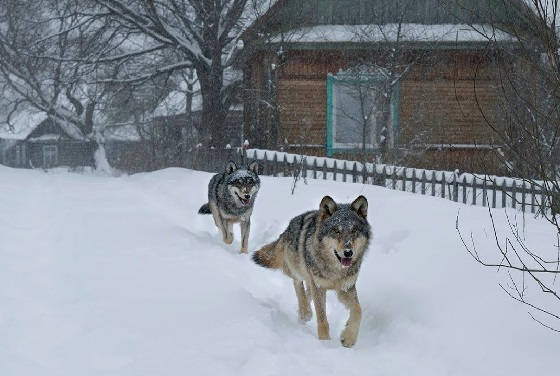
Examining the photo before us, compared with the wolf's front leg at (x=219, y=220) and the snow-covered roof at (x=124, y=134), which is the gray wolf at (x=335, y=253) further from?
the snow-covered roof at (x=124, y=134)

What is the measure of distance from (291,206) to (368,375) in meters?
7.09

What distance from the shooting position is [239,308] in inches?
233

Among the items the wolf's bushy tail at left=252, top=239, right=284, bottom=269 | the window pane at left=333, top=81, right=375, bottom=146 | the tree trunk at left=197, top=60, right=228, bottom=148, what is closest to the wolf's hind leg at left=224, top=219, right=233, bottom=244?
the wolf's bushy tail at left=252, top=239, right=284, bottom=269

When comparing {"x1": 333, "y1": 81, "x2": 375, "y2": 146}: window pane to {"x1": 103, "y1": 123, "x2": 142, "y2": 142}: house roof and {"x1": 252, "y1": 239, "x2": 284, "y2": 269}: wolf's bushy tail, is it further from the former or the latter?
{"x1": 103, "y1": 123, "x2": 142, "y2": 142}: house roof

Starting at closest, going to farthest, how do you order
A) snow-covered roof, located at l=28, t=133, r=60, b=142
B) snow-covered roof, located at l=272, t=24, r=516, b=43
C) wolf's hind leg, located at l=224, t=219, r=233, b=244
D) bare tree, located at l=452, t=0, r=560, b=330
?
bare tree, located at l=452, t=0, r=560, b=330
wolf's hind leg, located at l=224, t=219, r=233, b=244
snow-covered roof, located at l=272, t=24, r=516, b=43
snow-covered roof, located at l=28, t=133, r=60, b=142

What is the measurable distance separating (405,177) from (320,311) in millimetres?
7796

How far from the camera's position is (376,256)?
7684 millimetres

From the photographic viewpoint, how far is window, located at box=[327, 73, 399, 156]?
18062 mm

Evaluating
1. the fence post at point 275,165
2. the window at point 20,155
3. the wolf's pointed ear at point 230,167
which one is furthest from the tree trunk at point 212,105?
the window at point 20,155

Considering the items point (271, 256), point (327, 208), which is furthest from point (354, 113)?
point (327, 208)

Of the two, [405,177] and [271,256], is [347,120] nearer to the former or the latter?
[405,177]

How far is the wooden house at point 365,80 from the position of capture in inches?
707

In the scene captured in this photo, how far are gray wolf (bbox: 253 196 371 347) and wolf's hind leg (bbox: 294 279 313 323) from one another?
265 millimetres

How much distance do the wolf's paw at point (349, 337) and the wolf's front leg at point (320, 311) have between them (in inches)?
10.5
